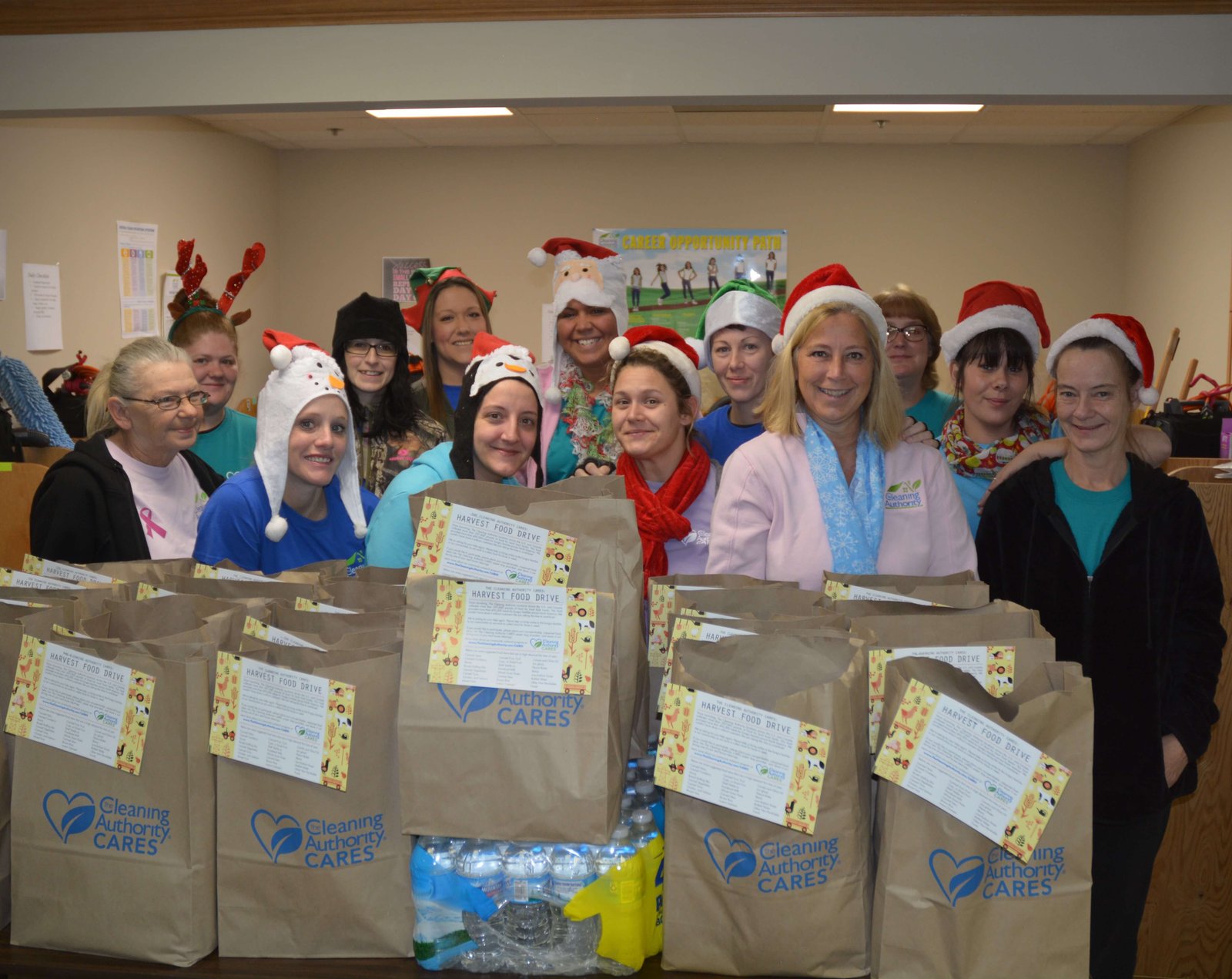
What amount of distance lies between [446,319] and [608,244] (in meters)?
3.81

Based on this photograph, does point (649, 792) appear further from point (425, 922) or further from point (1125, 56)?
point (1125, 56)

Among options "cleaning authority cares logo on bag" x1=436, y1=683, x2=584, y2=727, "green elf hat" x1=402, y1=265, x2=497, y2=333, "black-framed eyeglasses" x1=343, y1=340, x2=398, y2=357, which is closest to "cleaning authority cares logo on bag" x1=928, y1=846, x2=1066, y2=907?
"cleaning authority cares logo on bag" x1=436, y1=683, x2=584, y2=727

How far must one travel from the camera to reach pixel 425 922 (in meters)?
1.22

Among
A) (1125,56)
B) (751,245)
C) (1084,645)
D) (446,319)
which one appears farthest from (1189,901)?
(751,245)

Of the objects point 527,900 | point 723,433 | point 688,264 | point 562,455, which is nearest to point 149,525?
point 562,455

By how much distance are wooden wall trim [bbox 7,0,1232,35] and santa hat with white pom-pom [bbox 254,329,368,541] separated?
2.23ft

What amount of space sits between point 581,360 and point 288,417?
3.09 ft

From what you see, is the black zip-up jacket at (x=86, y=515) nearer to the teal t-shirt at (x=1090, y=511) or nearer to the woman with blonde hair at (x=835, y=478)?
the woman with blonde hair at (x=835, y=478)

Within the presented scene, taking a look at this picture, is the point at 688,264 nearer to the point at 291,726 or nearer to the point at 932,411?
the point at 932,411

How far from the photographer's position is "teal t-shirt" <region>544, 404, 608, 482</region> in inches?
110

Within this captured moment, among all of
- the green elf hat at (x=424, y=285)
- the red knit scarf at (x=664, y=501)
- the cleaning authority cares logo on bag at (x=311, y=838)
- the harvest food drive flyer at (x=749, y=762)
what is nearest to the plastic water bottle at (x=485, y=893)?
the cleaning authority cares logo on bag at (x=311, y=838)

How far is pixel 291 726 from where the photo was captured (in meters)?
1.21

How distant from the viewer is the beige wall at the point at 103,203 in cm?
472

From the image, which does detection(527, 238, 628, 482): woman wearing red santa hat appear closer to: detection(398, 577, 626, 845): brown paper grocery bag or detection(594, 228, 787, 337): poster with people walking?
detection(398, 577, 626, 845): brown paper grocery bag
